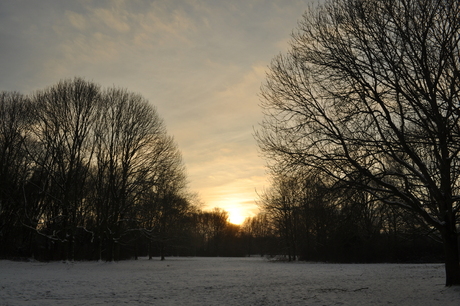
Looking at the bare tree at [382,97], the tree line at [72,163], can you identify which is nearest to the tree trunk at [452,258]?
the bare tree at [382,97]

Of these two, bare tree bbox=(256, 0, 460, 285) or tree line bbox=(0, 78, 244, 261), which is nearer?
bare tree bbox=(256, 0, 460, 285)

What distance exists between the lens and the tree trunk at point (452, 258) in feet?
36.1

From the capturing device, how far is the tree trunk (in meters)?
11.0

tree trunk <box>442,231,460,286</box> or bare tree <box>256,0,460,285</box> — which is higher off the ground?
bare tree <box>256,0,460,285</box>

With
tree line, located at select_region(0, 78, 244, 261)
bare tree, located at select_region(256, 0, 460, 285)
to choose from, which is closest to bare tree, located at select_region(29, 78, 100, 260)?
tree line, located at select_region(0, 78, 244, 261)

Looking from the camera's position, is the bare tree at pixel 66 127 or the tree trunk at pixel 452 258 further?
the bare tree at pixel 66 127

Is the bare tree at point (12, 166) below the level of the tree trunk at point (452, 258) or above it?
above

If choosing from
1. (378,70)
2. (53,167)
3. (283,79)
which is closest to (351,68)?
(378,70)

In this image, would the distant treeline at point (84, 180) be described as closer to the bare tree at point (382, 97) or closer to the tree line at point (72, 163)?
the tree line at point (72, 163)

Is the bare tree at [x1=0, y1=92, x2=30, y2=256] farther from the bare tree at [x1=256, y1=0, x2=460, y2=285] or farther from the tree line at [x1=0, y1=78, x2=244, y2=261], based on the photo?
the bare tree at [x1=256, y1=0, x2=460, y2=285]

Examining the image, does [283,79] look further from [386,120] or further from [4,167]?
[4,167]

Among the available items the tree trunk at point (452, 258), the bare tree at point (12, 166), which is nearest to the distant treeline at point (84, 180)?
the bare tree at point (12, 166)

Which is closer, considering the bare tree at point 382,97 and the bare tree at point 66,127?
the bare tree at point 382,97

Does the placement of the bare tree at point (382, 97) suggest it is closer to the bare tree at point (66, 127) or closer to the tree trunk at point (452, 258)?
the tree trunk at point (452, 258)
